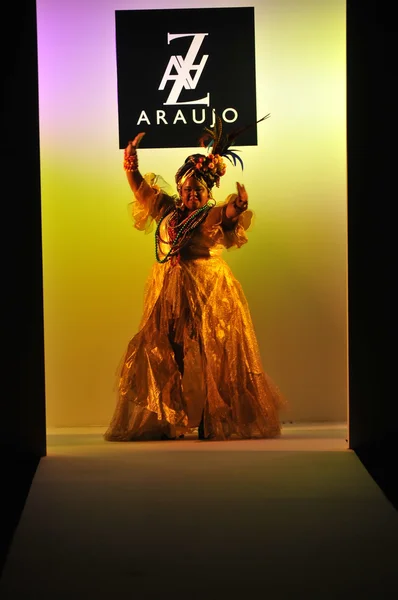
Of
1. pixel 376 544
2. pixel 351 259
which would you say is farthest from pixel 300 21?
pixel 376 544

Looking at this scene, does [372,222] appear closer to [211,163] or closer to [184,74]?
[211,163]

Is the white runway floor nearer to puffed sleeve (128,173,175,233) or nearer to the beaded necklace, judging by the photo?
the beaded necklace

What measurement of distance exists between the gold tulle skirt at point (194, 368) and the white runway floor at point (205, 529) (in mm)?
948

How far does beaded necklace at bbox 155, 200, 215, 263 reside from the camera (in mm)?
Answer: 4695

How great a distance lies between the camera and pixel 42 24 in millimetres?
5328

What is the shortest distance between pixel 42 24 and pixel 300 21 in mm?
1280

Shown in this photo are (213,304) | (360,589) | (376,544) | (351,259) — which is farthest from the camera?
(213,304)

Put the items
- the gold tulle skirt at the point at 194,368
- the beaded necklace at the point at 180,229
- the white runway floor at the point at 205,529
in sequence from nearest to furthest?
the white runway floor at the point at 205,529 < the gold tulle skirt at the point at 194,368 < the beaded necklace at the point at 180,229

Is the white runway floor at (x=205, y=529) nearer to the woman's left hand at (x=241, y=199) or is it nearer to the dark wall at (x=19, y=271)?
the dark wall at (x=19, y=271)

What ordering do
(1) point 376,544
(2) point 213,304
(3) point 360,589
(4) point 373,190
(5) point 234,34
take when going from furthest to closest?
(5) point 234,34
(2) point 213,304
(4) point 373,190
(1) point 376,544
(3) point 360,589

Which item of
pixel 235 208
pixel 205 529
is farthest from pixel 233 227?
pixel 205 529

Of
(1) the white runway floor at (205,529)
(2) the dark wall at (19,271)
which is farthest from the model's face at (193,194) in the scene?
(1) the white runway floor at (205,529)

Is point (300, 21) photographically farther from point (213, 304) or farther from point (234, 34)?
point (213, 304)

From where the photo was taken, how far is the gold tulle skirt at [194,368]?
15.0 feet
